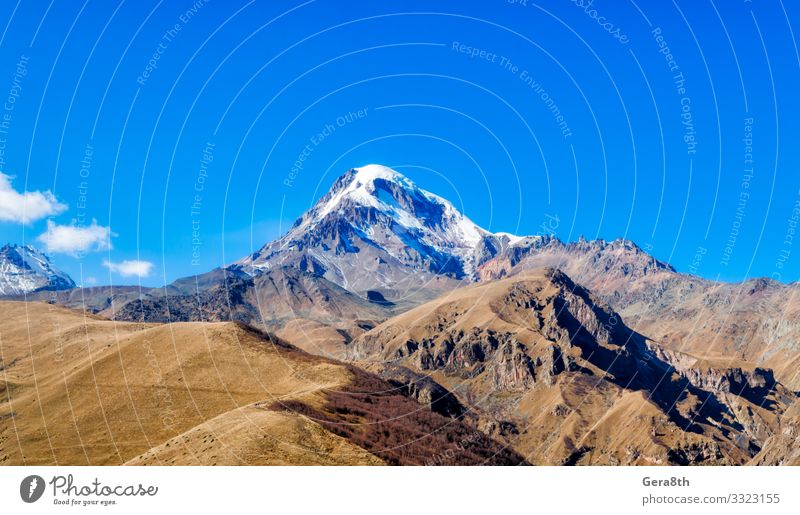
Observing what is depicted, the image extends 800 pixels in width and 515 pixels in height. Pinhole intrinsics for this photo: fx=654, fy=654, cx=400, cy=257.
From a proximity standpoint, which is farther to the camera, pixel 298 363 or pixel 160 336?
pixel 160 336

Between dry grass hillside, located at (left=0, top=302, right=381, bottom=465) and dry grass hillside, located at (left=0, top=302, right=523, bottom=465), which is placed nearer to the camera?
dry grass hillside, located at (left=0, top=302, right=523, bottom=465)

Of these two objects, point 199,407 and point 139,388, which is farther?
point 139,388

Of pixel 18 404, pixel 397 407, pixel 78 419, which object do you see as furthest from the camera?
pixel 18 404

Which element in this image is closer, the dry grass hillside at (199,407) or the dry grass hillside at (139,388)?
the dry grass hillside at (199,407)

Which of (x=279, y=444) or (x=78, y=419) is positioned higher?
(x=78, y=419)

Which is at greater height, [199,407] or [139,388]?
[139,388]
